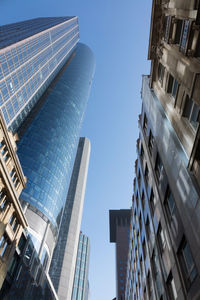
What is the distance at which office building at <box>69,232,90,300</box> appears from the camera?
129725mm

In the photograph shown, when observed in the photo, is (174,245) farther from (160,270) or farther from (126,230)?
(126,230)

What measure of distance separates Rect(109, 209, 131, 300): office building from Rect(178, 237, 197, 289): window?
123845 mm

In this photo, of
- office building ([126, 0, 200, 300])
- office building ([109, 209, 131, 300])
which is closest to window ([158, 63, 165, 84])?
office building ([126, 0, 200, 300])

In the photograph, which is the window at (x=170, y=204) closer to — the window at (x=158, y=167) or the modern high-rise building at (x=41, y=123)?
the window at (x=158, y=167)

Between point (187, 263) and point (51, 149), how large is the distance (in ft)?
285

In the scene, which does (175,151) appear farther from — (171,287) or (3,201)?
(3,201)

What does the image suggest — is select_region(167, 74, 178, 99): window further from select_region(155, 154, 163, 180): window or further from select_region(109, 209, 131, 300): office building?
select_region(109, 209, 131, 300): office building

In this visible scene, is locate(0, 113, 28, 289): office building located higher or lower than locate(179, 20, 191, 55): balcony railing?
lower

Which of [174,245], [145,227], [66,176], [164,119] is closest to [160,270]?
[174,245]

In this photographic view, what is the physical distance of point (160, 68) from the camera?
26031 mm

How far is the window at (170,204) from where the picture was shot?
19616 millimetres

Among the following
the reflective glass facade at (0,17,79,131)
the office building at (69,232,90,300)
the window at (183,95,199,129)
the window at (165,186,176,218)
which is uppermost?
the reflective glass facade at (0,17,79,131)

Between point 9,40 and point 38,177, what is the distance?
66.0 m

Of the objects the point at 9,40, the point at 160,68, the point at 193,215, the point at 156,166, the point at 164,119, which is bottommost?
the point at 193,215
